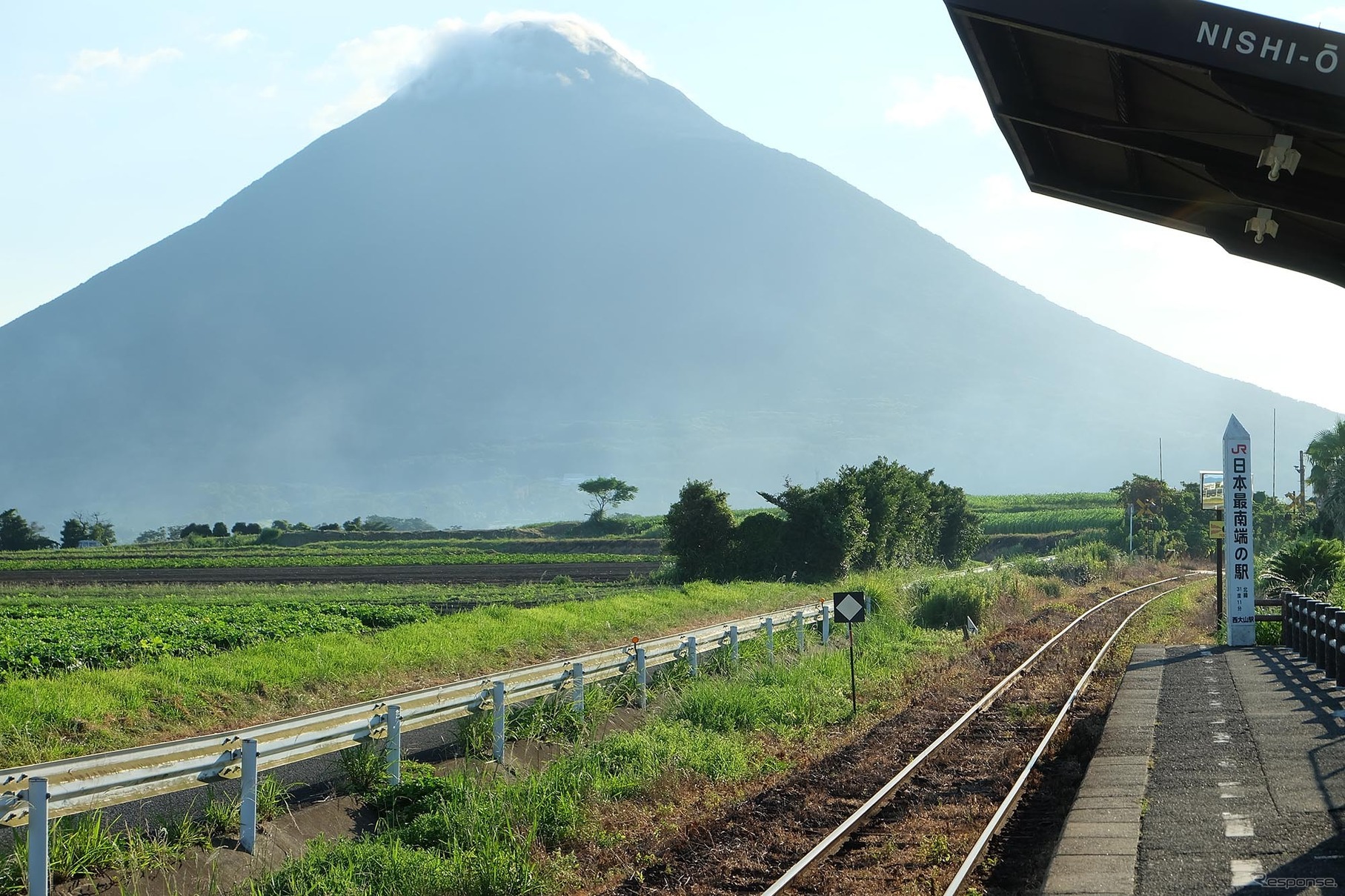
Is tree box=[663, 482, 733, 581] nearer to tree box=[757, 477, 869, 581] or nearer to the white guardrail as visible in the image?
tree box=[757, 477, 869, 581]

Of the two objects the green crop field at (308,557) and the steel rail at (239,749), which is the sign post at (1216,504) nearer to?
the steel rail at (239,749)

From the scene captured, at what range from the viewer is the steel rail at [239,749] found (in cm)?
926

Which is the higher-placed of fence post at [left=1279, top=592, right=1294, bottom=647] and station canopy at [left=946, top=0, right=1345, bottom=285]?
station canopy at [left=946, top=0, right=1345, bottom=285]

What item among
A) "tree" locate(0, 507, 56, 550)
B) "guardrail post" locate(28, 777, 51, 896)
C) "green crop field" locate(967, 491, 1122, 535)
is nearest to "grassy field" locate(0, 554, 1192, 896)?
"guardrail post" locate(28, 777, 51, 896)

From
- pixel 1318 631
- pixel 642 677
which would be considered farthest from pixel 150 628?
pixel 1318 631

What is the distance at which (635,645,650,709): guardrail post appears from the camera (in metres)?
17.9

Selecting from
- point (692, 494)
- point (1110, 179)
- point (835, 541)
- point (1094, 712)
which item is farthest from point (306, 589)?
point (1110, 179)

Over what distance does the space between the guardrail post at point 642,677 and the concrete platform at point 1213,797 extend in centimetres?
651

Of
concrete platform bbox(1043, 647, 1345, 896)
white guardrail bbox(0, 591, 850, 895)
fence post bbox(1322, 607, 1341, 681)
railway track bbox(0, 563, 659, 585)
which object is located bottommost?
railway track bbox(0, 563, 659, 585)

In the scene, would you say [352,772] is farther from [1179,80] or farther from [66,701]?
[1179,80]

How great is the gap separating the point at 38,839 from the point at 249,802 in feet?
7.37

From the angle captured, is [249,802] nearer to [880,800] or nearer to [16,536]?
[880,800]

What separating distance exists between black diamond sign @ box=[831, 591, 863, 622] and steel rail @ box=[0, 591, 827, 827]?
3.13 metres

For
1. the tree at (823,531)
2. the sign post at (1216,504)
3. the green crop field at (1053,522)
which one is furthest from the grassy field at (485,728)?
the green crop field at (1053,522)
